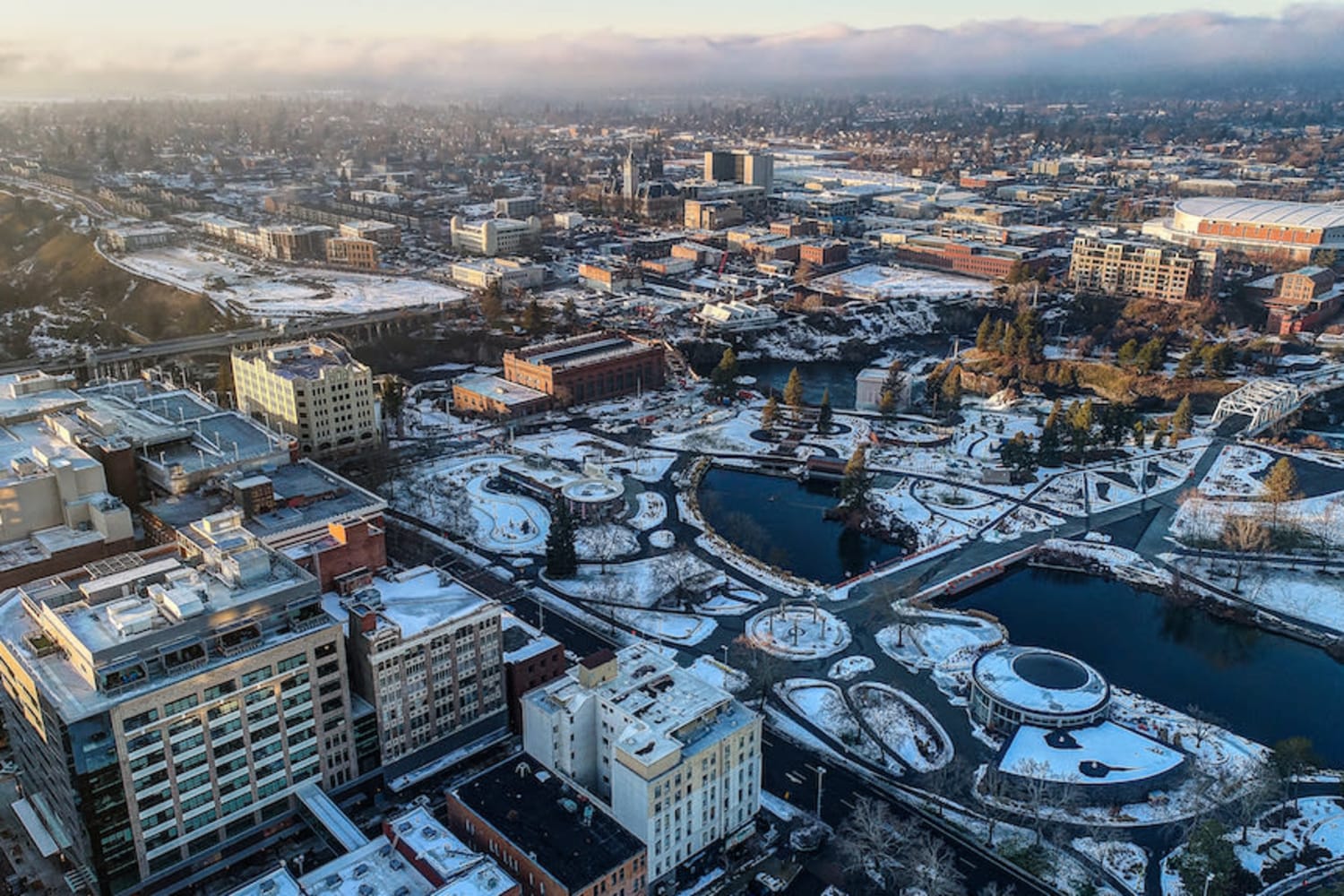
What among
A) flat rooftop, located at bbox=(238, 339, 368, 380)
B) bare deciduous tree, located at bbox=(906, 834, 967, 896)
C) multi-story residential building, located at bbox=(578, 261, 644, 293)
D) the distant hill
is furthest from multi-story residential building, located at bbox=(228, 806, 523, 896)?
multi-story residential building, located at bbox=(578, 261, 644, 293)

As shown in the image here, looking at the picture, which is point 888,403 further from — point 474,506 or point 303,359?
point 303,359

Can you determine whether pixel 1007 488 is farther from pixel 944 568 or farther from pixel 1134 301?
pixel 1134 301

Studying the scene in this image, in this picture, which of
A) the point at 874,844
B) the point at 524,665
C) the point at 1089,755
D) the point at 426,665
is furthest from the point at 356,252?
the point at 874,844

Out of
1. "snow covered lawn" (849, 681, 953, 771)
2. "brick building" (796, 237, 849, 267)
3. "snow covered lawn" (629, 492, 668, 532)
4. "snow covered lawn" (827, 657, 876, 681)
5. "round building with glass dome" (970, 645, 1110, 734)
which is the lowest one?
"snow covered lawn" (849, 681, 953, 771)

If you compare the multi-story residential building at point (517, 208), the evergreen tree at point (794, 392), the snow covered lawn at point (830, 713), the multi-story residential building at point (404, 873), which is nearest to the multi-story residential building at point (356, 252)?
the multi-story residential building at point (517, 208)

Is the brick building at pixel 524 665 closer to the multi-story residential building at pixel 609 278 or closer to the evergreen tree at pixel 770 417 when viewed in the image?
the evergreen tree at pixel 770 417

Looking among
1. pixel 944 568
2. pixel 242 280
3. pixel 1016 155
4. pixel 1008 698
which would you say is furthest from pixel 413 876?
pixel 1016 155

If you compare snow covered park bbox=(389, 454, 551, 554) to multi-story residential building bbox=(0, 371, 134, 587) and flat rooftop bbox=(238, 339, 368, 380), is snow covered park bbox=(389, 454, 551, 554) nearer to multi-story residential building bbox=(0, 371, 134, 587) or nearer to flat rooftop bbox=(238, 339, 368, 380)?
flat rooftop bbox=(238, 339, 368, 380)
